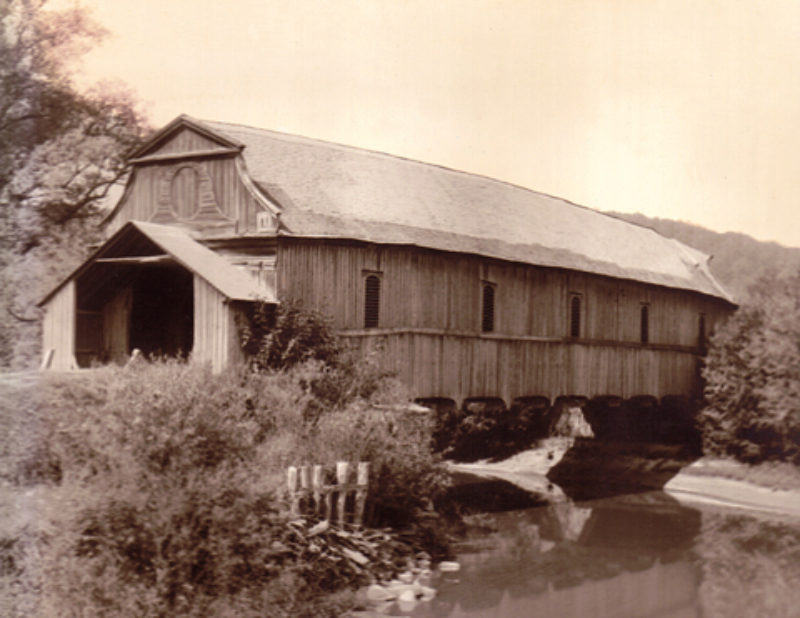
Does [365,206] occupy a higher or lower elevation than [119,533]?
higher

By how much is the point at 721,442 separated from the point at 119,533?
2525cm

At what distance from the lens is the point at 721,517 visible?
26.7 meters

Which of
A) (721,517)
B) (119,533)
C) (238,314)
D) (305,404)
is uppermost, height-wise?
(238,314)

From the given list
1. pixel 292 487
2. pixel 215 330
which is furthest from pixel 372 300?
pixel 292 487

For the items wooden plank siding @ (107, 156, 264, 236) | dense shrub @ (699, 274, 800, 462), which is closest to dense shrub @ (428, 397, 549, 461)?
dense shrub @ (699, 274, 800, 462)

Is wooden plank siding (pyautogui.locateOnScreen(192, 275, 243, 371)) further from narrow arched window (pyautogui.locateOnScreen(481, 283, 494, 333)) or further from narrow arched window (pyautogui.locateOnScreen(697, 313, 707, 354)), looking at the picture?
narrow arched window (pyautogui.locateOnScreen(697, 313, 707, 354))

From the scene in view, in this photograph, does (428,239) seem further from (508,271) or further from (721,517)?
(721,517)

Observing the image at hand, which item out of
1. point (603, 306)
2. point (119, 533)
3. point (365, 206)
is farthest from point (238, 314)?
point (603, 306)

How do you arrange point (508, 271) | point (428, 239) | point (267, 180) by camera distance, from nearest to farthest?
point (267, 180), point (428, 239), point (508, 271)

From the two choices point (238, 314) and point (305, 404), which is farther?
point (238, 314)

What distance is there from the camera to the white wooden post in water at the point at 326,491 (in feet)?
51.3

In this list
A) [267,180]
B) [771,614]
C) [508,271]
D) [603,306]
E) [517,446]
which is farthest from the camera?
[517,446]

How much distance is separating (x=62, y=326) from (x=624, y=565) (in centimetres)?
1342

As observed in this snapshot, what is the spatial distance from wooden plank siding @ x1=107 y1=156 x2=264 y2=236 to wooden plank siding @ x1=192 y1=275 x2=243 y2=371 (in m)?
2.40
